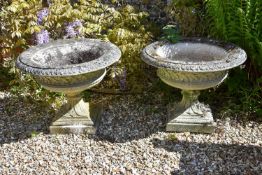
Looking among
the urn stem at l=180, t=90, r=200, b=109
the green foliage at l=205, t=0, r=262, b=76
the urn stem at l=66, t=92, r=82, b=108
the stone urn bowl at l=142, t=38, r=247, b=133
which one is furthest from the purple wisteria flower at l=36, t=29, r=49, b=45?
the green foliage at l=205, t=0, r=262, b=76

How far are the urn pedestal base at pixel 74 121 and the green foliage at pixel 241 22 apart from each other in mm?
1762

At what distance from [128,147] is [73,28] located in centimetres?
158

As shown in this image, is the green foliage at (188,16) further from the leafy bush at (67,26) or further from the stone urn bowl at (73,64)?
the stone urn bowl at (73,64)

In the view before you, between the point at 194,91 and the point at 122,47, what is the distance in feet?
3.32

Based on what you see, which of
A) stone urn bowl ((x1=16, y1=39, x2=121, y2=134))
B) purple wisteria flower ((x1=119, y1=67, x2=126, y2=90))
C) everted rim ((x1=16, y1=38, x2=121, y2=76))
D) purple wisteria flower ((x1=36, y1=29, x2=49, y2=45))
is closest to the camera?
everted rim ((x1=16, y1=38, x2=121, y2=76))

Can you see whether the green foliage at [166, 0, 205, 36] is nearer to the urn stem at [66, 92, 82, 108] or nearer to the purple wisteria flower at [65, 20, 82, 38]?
the purple wisteria flower at [65, 20, 82, 38]

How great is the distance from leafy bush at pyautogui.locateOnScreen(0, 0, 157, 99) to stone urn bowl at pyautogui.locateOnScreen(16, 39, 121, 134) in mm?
337

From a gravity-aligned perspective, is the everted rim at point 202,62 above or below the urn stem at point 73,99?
above

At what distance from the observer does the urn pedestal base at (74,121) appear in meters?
4.31

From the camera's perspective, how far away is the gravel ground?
3.77 m

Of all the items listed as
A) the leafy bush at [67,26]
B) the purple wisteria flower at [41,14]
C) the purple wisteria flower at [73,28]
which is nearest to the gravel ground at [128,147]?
the leafy bush at [67,26]

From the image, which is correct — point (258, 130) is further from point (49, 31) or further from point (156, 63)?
point (49, 31)

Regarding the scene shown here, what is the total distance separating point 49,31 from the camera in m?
4.90

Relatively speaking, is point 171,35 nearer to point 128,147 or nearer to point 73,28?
point 73,28
